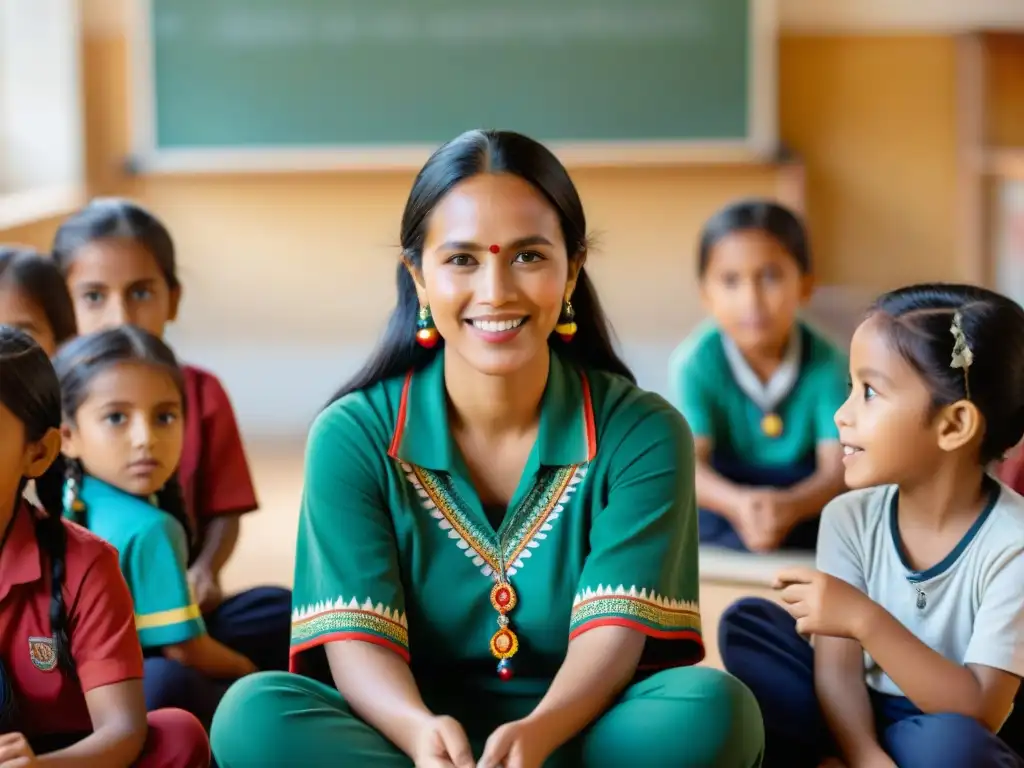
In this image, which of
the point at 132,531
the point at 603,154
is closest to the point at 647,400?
the point at 132,531

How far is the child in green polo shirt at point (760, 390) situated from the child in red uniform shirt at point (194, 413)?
112 cm

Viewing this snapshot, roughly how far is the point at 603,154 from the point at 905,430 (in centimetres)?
344

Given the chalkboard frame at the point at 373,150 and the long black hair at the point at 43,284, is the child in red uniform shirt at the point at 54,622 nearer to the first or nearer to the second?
the long black hair at the point at 43,284

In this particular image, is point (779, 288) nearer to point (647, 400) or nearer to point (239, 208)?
point (647, 400)

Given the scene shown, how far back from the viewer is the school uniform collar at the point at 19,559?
1.82 meters

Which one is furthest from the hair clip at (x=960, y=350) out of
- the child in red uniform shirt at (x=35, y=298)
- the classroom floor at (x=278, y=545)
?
the child in red uniform shirt at (x=35, y=298)

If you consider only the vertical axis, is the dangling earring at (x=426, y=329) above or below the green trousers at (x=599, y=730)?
above

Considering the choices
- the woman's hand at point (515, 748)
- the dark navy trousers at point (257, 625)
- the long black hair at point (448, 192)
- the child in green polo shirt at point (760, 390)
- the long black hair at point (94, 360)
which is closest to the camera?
the woman's hand at point (515, 748)

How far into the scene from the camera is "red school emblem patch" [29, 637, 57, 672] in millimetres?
1825

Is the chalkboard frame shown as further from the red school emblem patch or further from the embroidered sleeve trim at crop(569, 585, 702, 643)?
the red school emblem patch

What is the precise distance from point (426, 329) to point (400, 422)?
0.40ft

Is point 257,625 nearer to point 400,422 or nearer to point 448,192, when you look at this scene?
point 400,422

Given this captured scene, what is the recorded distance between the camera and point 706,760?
176cm

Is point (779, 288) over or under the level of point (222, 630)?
over
